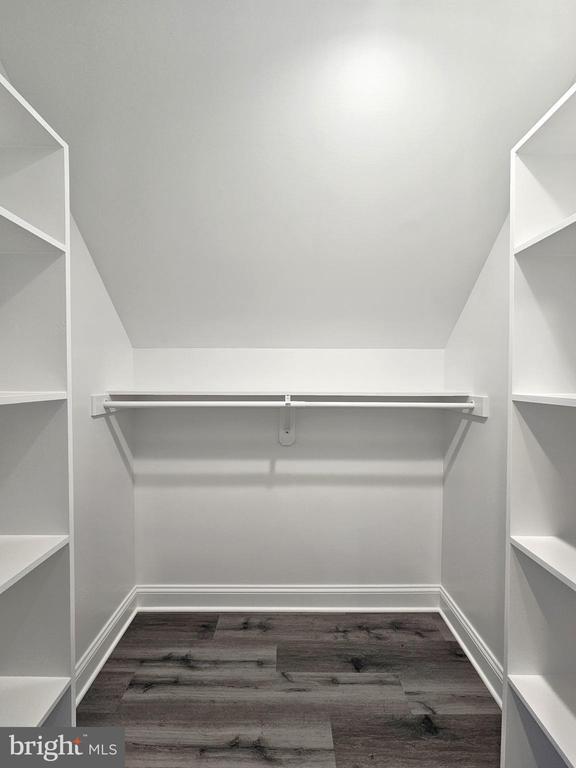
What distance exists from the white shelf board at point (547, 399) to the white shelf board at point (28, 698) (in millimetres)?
1479

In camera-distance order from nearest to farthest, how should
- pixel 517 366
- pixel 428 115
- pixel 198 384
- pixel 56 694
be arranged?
pixel 56 694
pixel 517 366
pixel 428 115
pixel 198 384

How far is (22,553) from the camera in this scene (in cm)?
129

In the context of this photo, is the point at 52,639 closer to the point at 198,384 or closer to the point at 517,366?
the point at 198,384

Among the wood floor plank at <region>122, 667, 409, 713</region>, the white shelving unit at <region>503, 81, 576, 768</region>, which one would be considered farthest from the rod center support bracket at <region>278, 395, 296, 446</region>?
the white shelving unit at <region>503, 81, 576, 768</region>

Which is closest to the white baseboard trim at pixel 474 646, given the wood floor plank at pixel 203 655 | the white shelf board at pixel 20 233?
the wood floor plank at pixel 203 655

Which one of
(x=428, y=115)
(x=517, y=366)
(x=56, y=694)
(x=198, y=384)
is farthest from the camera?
(x=198, y=384)

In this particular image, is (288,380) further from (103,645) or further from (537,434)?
(103,645)

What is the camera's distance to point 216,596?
8.05 feet

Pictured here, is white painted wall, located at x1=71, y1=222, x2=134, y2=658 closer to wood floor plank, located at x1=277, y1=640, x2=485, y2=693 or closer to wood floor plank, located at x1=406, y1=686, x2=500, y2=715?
wood floor plank, located at x1=277, y1=640, x2=485, y2=693

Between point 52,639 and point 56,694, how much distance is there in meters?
0.14

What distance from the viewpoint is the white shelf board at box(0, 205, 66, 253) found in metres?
1.14

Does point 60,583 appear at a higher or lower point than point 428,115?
lower

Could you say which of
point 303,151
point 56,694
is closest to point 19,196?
point 303,151

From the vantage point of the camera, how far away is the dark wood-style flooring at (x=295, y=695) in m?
1.54
